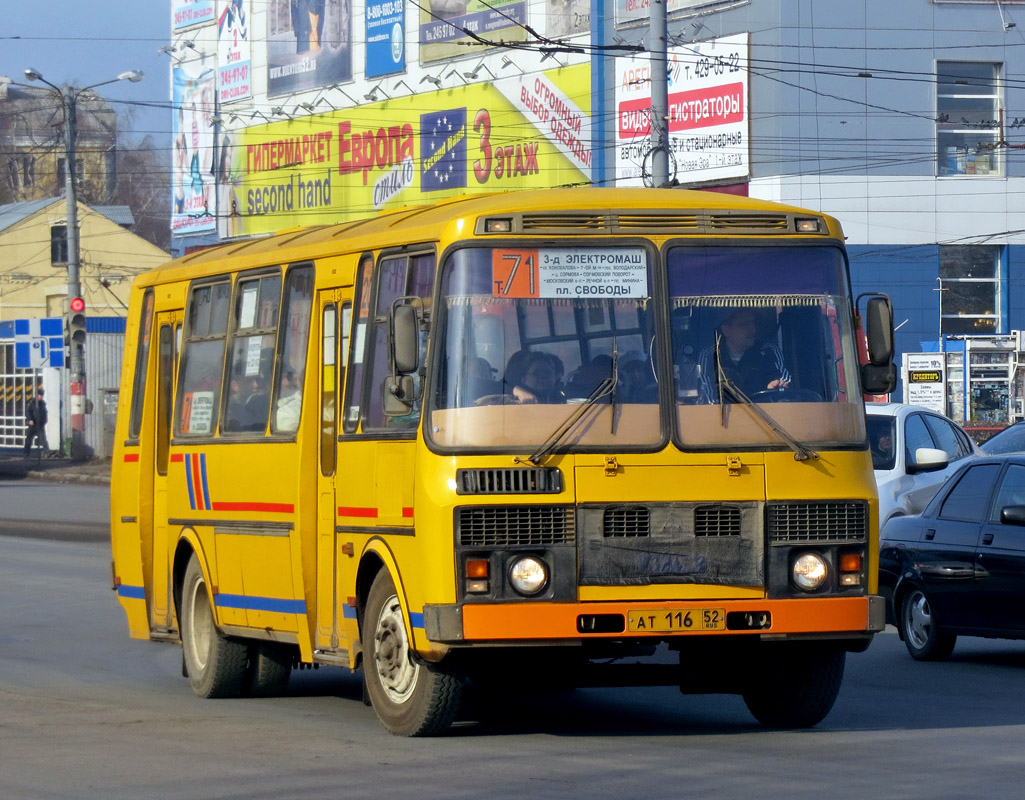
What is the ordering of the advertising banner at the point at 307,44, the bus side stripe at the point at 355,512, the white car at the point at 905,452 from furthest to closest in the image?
the advertising banner at the point at 307,44
the white car at the point at 905,452
the bus side stripe at the point at 355,512

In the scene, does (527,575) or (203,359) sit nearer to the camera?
(527,575)

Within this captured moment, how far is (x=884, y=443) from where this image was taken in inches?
683

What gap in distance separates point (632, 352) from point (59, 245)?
4148cm

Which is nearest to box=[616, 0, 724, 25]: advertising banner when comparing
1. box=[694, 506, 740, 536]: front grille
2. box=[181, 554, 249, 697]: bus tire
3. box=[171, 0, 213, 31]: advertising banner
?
box=[171, 0, 213, 31]: advertising banner

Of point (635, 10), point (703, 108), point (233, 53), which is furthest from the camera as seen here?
point (233, 53)

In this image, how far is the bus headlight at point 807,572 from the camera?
336 inches

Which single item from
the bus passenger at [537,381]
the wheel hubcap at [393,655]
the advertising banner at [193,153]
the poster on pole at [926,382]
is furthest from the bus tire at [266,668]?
the advertising banner at [193,153]

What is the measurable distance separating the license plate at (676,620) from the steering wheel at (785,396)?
1.02 m

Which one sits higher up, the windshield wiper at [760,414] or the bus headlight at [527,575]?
the windshield wiper at [760,414]

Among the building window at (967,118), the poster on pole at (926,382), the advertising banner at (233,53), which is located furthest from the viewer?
the advertising banner at (233,53)

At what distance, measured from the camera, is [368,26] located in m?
62.1

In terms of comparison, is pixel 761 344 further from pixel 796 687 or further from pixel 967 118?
pixel 967 118

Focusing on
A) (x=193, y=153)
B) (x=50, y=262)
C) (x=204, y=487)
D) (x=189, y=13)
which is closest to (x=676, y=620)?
(x=204, y=487)

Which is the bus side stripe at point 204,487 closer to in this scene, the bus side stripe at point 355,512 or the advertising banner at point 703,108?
the bus side stripe at point 355,512
